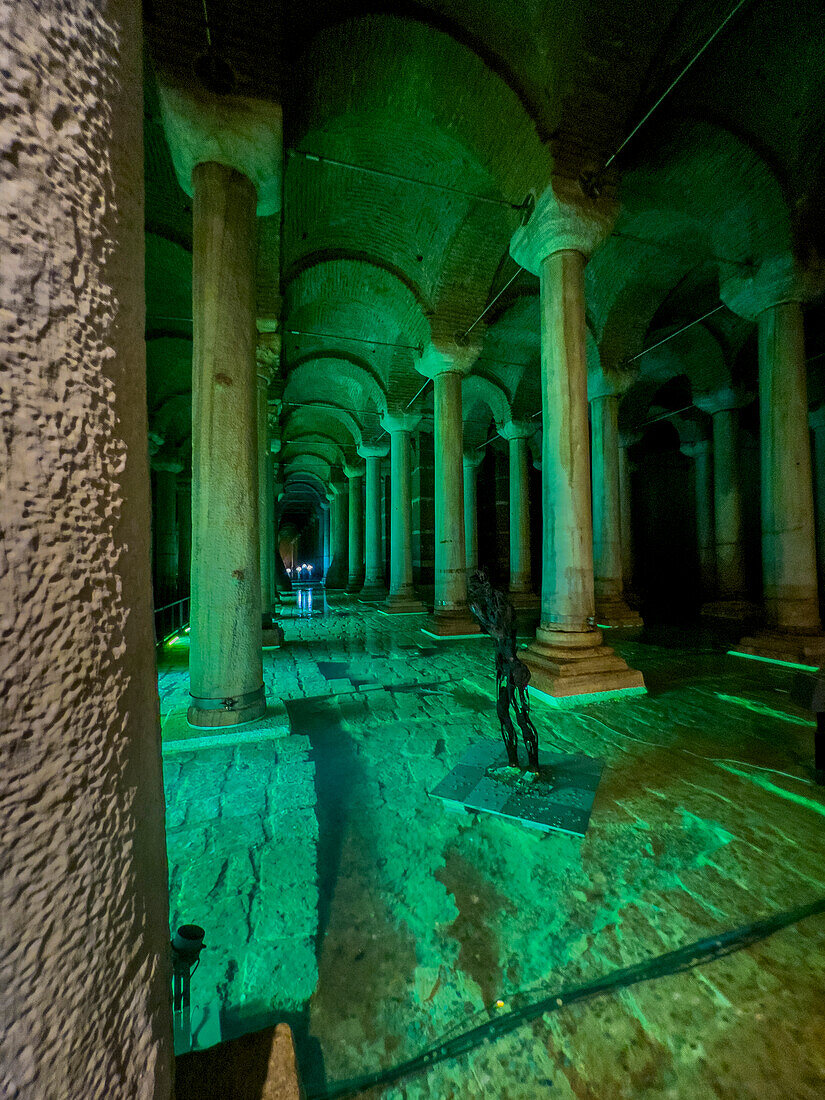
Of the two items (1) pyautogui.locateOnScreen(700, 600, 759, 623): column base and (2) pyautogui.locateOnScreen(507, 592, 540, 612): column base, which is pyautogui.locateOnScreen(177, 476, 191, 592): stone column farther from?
(1) pyautogui.locateOnScreen(700, 600, 759, 623): column base

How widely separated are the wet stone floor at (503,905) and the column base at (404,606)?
6.96m

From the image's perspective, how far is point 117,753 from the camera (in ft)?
2.15

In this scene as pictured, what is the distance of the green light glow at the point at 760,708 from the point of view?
3937 millimetres

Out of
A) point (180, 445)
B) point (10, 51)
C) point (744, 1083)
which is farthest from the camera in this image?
point (180, 445)

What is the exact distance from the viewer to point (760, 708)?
4277 mm

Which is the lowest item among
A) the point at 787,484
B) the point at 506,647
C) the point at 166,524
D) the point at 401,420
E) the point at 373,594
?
the point at 373,594

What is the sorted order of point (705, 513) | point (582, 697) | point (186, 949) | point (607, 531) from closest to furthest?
point (186, 949) → point (582, 697) → point (607, 531) → point (705, 513)

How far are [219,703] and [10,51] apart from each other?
3798 millimetres

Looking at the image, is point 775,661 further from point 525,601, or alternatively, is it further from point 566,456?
point 525,601

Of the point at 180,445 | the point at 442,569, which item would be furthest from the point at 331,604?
the point at 180,445

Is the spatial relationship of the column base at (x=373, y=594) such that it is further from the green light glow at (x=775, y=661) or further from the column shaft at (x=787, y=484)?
the column shaft at (x=787, y=484)

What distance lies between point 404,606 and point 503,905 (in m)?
8.95

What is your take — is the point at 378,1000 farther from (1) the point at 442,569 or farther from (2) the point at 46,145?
(1) the point at 442,569

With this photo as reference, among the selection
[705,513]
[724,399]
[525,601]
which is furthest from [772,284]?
Answer: [525,601]
